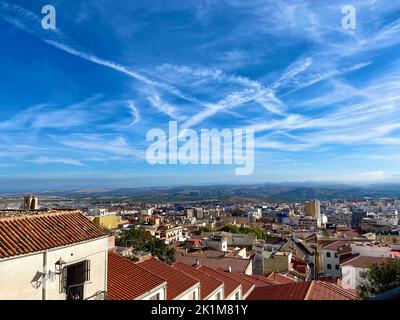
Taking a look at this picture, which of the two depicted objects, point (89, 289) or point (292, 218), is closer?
point (89, 289)

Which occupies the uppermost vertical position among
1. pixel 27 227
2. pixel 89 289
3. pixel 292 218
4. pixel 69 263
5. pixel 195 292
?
pixel 27 227

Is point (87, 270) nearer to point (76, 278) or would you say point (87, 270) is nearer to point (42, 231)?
point (76, 278)

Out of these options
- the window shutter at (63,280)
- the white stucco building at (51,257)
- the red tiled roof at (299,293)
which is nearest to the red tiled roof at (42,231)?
the white stucco building at (51,257)

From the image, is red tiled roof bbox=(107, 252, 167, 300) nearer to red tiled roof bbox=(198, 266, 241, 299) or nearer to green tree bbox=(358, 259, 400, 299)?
red tiled roof bbox=(198, 266, 241, 299)

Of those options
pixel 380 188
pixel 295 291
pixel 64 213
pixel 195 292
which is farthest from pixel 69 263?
pixel 380 188

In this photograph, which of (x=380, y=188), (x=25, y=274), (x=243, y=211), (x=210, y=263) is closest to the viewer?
(x=25, y=274)

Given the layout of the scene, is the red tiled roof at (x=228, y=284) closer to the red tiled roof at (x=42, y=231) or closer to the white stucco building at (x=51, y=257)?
the white stucco building at (x=51, y=257)
